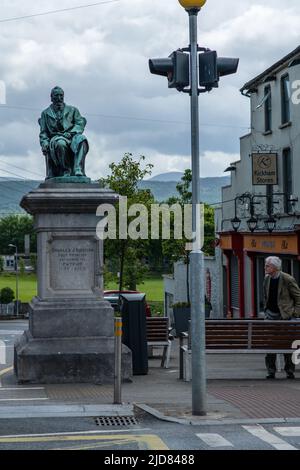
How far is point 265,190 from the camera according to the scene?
104 ft

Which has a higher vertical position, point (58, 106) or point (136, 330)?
point (58, 106)

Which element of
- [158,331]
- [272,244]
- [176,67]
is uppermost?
[176,67]

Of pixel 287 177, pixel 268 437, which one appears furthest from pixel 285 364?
pixel 287 177

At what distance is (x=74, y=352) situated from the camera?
550 inches

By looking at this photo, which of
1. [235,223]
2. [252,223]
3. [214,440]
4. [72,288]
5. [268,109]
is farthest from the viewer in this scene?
[235,223]

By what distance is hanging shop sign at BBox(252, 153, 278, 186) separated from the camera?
2934cm

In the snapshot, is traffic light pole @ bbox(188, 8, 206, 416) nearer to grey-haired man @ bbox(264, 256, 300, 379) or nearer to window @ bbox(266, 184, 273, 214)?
grey-haired man @ bbox(264, 256, 300, 379)

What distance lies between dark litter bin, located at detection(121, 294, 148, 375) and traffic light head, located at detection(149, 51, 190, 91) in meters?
5.52

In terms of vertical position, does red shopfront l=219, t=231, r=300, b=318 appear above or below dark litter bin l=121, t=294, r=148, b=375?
above

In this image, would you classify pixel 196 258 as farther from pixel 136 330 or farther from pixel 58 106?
pixel 58 106

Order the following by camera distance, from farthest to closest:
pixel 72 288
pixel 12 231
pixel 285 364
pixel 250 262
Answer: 1. pixel 12 231
2. pixel 250 262
3. pixel 285 364
4. pixel 72 288

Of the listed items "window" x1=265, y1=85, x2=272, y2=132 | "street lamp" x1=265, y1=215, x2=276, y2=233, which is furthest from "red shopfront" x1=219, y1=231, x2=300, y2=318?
"window" x1=265, y1=85, x2=272, y2=132

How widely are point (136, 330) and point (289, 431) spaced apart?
6.24 metres

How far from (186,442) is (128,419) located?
1600mm
